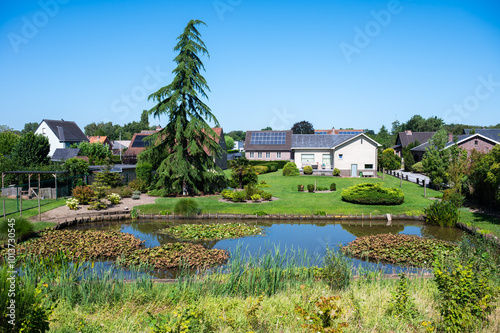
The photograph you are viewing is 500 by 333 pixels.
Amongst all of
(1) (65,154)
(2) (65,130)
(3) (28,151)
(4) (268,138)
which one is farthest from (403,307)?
(2) (65,130)

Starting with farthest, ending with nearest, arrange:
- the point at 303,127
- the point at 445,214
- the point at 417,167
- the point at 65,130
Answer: the point at 303,127 → the point at 65,130 → the point at 417,167 → the point at 445,214

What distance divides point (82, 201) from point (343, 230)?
16525mm

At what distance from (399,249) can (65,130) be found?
64.4 meters

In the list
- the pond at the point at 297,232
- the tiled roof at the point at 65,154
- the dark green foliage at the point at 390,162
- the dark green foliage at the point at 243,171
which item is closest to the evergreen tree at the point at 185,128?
the dark green foliage at the point at 243,171

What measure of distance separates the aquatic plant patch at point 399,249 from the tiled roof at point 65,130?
6148cm

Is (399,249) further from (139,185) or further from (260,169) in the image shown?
(260,169)

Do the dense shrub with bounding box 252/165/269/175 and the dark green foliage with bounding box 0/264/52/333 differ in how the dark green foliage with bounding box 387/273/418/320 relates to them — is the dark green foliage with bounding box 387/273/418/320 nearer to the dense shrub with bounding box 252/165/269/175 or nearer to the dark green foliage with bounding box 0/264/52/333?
the dark green foliage with bounding box 0/264/52/333

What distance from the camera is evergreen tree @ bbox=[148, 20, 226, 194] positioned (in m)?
26.8

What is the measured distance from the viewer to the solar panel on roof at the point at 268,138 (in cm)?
5719

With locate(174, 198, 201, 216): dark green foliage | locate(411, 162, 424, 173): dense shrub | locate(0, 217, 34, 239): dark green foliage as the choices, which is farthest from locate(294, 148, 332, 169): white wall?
locate(0, 217, 34, 239): dark green foliage

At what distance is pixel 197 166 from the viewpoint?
92.9 ft

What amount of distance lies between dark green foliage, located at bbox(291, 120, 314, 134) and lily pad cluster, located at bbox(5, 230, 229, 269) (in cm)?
10131

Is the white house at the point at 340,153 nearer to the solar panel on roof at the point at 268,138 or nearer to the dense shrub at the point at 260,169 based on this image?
the dense shrub at the point at 260,169

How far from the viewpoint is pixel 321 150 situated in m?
48.6
